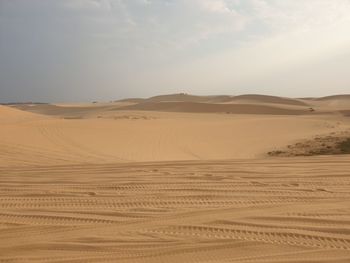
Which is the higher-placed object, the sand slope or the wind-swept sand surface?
the wind-swept sand surface

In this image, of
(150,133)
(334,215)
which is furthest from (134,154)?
(334,215)

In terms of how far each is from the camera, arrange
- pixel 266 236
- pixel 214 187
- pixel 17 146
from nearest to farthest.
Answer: pixel 266 236, pixel 214 187, pixel 17 146

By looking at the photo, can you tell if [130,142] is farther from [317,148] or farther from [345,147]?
[345,147]

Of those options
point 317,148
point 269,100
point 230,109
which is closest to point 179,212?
point 317,148

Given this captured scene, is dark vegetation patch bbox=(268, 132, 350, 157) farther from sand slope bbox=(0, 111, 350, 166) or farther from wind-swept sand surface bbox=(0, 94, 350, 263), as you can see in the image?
wind-swept sand surface bbox=(0, 94, 350, 263)

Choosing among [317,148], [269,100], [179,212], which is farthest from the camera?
[269,100]

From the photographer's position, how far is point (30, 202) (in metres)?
4.80

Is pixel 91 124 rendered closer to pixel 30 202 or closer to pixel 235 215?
pixel 30 202

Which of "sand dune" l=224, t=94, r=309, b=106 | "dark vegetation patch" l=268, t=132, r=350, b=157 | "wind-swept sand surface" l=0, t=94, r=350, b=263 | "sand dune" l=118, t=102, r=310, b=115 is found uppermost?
"sand dune" l=224, t=94, r=309, b=106

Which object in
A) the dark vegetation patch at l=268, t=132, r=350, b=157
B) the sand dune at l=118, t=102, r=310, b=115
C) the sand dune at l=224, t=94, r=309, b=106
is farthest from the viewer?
the sand dune at l=224, t=94, r=309, b=106

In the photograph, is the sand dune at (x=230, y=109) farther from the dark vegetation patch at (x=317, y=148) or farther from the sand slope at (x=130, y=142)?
the dark vegetation patch at (x=317, y=148)

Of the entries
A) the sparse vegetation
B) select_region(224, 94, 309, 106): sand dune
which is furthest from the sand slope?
select_region(224, 94, 309, 106): sand dune

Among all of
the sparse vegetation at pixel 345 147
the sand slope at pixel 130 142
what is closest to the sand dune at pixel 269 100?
the sand slope at pixel 130 142

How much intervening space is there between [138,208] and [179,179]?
166 centimetres
